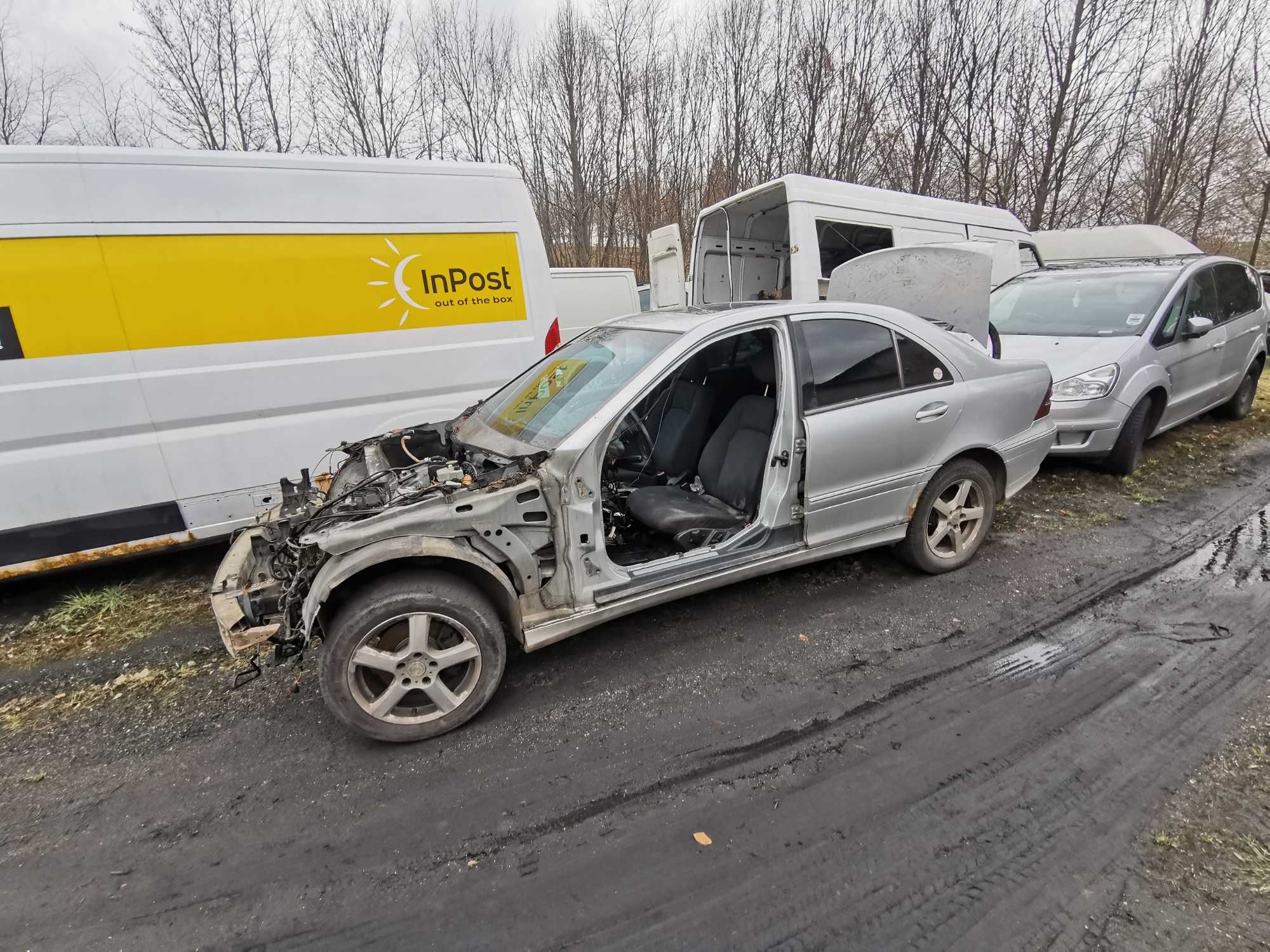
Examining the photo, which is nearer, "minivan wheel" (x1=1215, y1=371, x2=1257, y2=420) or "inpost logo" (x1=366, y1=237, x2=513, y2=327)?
"inpost logo" (x1=366, y1=237, x2=513, y2=327)

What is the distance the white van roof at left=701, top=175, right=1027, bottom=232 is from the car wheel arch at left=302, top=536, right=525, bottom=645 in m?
5.14

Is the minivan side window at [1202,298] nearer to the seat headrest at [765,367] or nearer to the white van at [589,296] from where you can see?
the seat headrest at [765,367]

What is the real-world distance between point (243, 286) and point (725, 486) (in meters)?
3.25

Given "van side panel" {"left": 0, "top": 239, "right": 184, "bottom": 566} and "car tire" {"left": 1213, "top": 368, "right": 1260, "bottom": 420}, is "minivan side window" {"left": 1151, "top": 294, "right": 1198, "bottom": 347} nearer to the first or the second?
"car tire" {"left": 1213, "top": 368, "right": 1260, "bottom": 420}

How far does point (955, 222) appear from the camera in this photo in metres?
7.55

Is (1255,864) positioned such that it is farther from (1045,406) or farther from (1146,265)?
(1146,265)

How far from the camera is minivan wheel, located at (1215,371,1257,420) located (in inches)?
257

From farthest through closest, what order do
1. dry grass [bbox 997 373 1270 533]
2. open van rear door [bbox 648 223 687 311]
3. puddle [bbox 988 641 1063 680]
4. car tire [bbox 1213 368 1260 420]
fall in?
open van rear door [bbox 648 223 687 311] → car tire [bbox 1213 368 1260 420] → dry grass [bbox 997 373 1270 533] → puddle [bbox 988 641 1063 680]

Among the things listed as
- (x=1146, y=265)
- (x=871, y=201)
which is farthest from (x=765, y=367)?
(x=1146, y=265)

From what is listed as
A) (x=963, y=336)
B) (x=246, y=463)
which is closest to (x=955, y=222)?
(x=963, y=336)

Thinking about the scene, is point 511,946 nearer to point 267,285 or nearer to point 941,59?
point 267,285

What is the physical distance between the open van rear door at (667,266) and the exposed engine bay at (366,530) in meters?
5.82

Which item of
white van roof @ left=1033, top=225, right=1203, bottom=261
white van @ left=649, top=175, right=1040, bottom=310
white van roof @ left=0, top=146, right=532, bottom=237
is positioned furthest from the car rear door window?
white van roof @ left=1033, top=225, right=1203, bottom=261

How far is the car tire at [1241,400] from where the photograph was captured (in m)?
6.54
